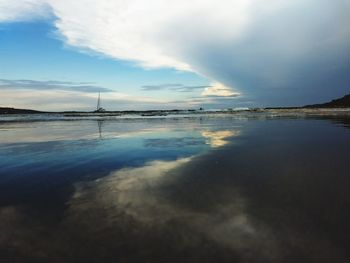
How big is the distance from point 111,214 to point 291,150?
10156 mm

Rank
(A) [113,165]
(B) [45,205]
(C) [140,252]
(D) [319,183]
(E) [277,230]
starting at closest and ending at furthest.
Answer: (C) [140,252] < (E) [277,230] < (B) [45,205] < (D) [319,183] < (A) [113,165]

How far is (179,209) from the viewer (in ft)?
23.4

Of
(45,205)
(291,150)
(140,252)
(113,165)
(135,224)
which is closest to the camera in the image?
(140,252)

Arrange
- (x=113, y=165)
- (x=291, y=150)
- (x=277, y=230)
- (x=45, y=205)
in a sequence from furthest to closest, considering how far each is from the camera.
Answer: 1. (x=291, y=150)
2. (x=113, y=165)
3. (x=45, y=205)
4. (x=277, y=230)

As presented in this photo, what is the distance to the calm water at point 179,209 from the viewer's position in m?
5.22

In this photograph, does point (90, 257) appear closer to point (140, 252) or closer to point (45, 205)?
point (140, 252)

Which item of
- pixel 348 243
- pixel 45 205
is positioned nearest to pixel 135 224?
pixel 45 205

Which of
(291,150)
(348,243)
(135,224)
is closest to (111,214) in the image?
(135,224)

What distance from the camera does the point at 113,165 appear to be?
12.6 m

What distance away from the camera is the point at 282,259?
191 inches

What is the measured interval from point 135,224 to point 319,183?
528 cm

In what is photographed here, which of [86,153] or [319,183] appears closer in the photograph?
[319,183]

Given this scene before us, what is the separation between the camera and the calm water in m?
5.22

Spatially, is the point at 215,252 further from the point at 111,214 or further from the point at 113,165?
the point at 113,165
